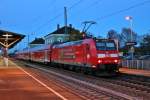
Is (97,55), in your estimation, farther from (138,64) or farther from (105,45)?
(138,64)

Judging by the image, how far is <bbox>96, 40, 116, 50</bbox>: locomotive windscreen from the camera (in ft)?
109

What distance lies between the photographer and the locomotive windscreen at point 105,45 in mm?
33344

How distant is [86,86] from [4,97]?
7.34 meters

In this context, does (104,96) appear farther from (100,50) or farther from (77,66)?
(77,66)

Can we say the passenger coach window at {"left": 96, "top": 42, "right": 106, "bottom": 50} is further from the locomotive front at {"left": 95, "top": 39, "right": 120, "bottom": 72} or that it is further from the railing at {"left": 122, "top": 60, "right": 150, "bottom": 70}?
the railing at {"left": 122, "top": 60, "right": 150, "bottom": 70}

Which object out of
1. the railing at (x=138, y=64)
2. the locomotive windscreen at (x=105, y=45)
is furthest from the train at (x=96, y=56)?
the railing at (x=138, y=64)

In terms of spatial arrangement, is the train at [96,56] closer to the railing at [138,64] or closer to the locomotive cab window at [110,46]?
the locomotive cab window at [110,46]

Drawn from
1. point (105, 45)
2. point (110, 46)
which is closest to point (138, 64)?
point (110, 46)

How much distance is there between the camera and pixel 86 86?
78.5 ft

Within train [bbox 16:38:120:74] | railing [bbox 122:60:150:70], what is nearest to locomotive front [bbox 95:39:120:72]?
train [bbox 16:38:120:74]

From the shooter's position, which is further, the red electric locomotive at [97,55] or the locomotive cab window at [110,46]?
the locomotive cab window at [110,46]

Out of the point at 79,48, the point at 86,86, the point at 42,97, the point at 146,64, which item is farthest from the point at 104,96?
the point at 146,64

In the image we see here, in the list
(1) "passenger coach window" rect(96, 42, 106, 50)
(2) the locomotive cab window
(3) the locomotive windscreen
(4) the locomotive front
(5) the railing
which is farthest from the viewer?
(5) the railing

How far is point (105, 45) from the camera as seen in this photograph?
33812 millimetres
